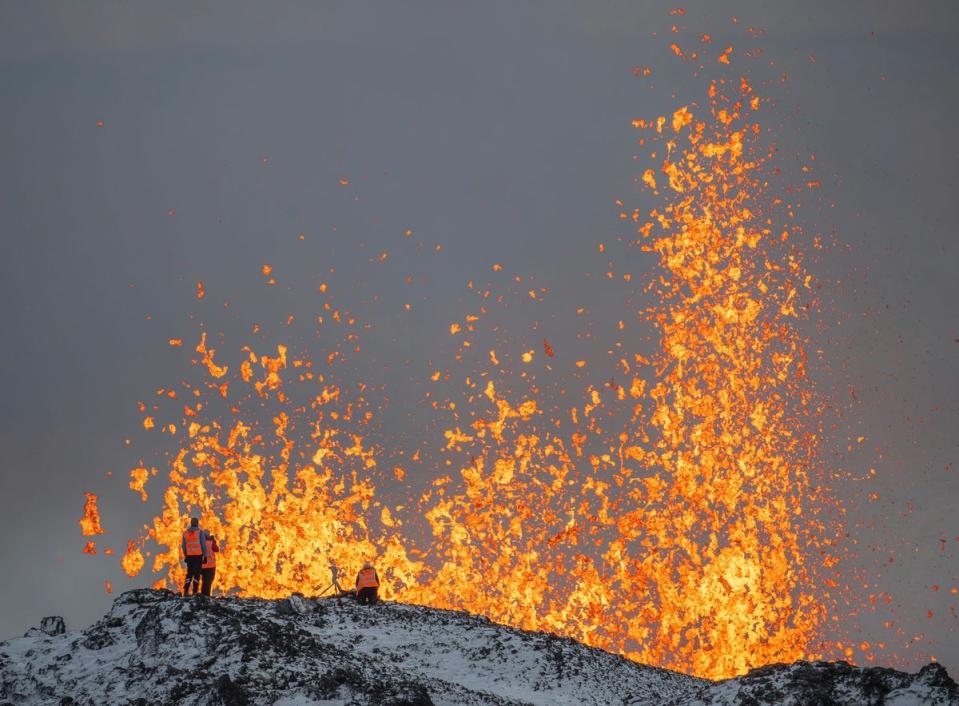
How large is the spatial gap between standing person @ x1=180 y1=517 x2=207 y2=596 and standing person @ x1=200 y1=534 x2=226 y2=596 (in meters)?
0.09

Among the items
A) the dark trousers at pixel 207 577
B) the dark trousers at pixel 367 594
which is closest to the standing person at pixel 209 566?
the dark trousers at pixel 207 577

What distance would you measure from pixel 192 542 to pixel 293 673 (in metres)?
8.10

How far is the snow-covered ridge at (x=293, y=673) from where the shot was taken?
21.6 metres

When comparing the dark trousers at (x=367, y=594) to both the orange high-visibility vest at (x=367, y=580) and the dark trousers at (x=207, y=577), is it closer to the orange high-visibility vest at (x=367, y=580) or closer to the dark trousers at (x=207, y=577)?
the orange high-visibility vest at (x=367, y=580)

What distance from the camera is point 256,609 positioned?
93.9 ft

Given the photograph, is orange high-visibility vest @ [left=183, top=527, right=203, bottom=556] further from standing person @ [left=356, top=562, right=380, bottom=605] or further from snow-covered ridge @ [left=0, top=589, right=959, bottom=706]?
standing person @ [left=356, top=562, right=380, bottom=605]

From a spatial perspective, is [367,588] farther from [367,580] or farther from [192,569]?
[192,569]

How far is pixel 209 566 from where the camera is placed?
29.5 meters

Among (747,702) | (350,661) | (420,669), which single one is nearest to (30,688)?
(350,661)

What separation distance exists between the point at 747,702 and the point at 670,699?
2605mm

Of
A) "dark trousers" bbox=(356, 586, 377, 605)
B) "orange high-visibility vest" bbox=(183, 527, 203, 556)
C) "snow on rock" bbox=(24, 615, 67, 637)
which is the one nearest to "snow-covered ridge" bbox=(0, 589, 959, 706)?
"snow on rock" bbox=(24, 615, 67, 637)

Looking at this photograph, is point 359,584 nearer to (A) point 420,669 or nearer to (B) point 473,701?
(A) point 420,669

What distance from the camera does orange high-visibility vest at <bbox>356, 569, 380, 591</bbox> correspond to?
3281cm

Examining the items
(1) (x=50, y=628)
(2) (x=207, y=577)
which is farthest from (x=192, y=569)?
(1) (x=50, y=628)
